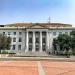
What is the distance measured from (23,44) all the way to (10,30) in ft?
24.8

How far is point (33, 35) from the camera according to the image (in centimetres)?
9788

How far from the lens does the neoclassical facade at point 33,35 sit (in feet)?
317

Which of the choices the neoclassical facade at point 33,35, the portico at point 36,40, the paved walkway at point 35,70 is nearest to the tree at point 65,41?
the neoclassical facade at point 33,35

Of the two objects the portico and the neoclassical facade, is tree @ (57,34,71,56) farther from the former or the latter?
the portico

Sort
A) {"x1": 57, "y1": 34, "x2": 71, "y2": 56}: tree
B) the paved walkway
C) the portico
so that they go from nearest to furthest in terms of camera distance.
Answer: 1. the paved walkway
2. {"x1": 57, "y1": 34, "x2": 71, "y2": 56}: tree
3. the portico

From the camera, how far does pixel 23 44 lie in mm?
98812

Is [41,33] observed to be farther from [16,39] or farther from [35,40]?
[16,39]

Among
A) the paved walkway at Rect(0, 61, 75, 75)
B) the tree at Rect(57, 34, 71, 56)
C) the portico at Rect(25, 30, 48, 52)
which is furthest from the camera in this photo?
the portico at Rect(25, 30, 48, 52)

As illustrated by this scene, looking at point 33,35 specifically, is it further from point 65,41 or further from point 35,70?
point 35,70

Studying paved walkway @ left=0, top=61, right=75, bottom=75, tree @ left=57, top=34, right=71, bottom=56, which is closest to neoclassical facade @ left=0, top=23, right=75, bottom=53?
tree @ left=57, top=34, right=71, bottom=56

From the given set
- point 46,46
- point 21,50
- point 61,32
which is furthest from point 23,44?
point 61,32

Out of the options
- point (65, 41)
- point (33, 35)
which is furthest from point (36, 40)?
point (65, 41)

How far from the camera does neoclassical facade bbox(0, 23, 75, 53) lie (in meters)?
96.5

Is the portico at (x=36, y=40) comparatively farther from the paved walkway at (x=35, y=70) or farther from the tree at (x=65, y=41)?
the paved walkway at (x=35, y=70)
